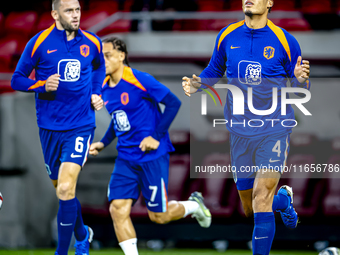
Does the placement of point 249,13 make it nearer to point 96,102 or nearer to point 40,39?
point 96,102

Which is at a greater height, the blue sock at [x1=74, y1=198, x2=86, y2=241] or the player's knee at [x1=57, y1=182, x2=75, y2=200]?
the player's knee at [x1=57, y1=182, x2=75, y2=200]

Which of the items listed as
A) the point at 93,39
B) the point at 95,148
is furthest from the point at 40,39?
the point at 95,148

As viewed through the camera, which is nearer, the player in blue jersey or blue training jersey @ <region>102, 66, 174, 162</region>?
the player in blue jersey

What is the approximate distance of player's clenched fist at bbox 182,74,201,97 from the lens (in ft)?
13.7

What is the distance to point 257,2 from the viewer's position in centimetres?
429

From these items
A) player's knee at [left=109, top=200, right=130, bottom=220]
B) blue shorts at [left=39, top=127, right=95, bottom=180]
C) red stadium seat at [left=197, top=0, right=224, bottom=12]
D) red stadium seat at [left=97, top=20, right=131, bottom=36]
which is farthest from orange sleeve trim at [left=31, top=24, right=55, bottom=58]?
red stadium seat at [left=197, top=0, right=224, bottom=12]

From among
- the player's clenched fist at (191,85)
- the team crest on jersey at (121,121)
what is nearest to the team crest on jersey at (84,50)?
the team crest on jersey at (121,121)

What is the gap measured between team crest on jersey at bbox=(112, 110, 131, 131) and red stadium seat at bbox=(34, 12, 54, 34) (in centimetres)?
316

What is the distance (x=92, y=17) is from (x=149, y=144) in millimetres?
3753

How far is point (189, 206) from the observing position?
5246 millimetres

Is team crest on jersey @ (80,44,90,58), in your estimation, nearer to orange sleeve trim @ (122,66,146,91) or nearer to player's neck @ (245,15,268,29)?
orange sleeve trim @ (122,66,146,91)

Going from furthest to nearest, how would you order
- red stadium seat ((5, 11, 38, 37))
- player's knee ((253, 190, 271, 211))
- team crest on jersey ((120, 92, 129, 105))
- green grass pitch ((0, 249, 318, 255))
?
red stadium seat ((5, 11, 38, 37)), green grass pitch ((0, 249, 318, 255)), team crest on jersey ((120, 92, 129, 105)), player's knee ((253, 190, 271, 211))

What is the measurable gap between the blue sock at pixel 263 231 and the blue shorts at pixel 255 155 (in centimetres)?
37

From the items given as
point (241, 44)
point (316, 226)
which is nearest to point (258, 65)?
point (241, 44)
